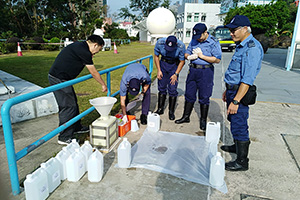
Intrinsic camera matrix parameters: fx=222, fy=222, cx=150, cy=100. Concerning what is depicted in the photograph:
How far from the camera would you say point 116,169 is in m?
2.67

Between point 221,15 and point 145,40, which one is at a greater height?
point 221,15

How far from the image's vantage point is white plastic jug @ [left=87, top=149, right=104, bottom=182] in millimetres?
2367

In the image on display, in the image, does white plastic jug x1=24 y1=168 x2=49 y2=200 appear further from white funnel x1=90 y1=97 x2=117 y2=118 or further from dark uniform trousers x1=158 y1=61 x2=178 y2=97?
dark uniform trousers x1=158 y1=61 x2=178 y2=97

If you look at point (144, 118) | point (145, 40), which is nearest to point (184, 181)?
point (144, 118)

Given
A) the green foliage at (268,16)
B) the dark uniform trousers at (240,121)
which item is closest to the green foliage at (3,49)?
the dark uniform trousers at (240,121)

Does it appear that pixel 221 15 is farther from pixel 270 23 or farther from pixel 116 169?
pixel 116 169

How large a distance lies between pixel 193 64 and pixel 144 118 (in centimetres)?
129

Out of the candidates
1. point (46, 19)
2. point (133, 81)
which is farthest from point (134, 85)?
point (46, 19)

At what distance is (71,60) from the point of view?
3113 mm

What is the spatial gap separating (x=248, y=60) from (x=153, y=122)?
1.81 m

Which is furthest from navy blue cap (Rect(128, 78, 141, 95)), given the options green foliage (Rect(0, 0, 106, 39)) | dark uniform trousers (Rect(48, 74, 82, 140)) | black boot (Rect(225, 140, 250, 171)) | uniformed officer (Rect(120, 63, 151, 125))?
green foliage (Rect(0, 0, 106, 39))

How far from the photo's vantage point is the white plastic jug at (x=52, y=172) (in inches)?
86.6

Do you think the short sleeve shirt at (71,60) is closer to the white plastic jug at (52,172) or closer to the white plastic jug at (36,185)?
the white plastic jug at (52,172)

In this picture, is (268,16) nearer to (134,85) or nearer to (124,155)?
(134,85)
